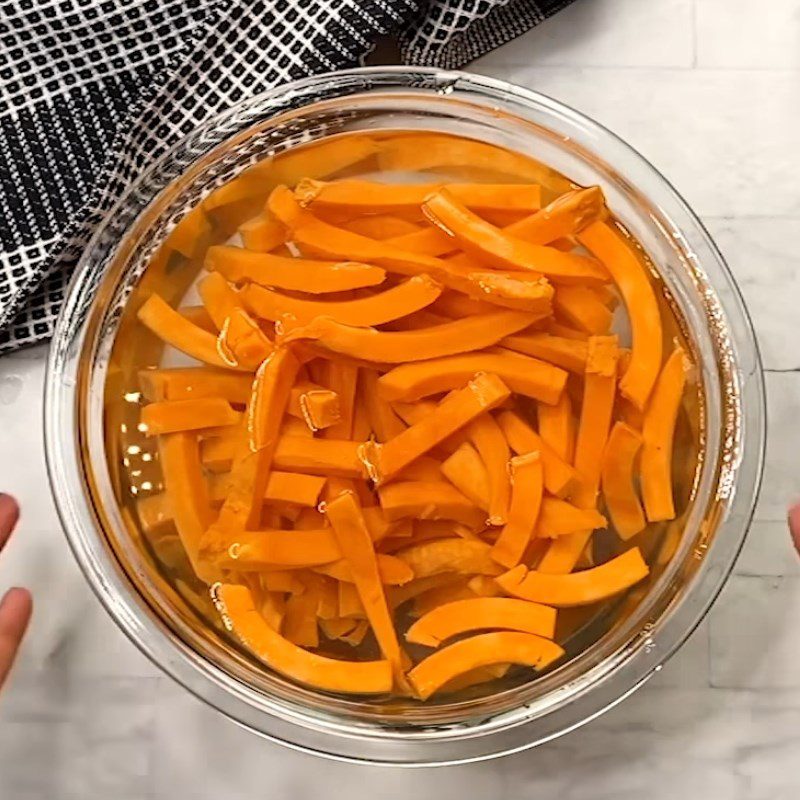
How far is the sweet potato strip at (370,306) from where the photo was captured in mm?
614

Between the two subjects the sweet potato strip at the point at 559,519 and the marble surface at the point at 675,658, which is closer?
the sweet potato strip at the point at 559,519

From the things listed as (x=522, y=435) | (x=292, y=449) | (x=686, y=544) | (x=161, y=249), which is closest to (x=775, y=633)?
(x=686, y=544)

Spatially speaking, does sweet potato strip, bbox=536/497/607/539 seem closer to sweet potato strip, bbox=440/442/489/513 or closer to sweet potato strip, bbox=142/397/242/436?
sweet potato strip, bbox=440/442/489/513

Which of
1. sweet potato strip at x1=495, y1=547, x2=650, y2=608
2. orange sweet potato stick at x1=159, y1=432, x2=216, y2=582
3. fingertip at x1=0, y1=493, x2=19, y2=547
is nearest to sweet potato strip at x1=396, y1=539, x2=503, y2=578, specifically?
sweet potato strip at x1=495, y1=547, x2=650, y2=608

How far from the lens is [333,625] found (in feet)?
2.16

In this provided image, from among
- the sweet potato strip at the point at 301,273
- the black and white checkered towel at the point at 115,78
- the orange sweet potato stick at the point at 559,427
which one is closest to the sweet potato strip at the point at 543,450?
the orange sweet potato stick at the point at 559,427

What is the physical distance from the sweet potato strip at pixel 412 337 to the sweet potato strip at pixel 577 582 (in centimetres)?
13

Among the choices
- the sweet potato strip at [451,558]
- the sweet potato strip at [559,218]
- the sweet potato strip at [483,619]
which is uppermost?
the sweet potato strip at [559,218]

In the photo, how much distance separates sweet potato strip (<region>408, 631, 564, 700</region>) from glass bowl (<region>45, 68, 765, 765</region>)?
0.05 meters

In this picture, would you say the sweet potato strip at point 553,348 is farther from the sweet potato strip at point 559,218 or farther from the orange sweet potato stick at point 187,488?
the orange sweet potato stick at point 187,488

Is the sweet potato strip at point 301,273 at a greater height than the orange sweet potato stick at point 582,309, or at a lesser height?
greater

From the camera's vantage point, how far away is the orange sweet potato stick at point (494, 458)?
0.61 m

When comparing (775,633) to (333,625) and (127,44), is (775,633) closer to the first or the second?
(333,625)

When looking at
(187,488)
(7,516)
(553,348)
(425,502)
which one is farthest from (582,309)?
(7,516)
